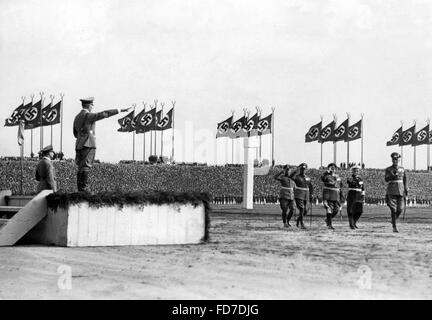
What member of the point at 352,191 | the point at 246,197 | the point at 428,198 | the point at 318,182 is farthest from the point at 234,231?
the point at 428,198

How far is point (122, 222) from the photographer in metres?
15.5

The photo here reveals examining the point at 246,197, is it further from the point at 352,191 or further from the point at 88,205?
the point at 88,205

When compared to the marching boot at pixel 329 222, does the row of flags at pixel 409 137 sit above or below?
above

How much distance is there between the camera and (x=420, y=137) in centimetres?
7062

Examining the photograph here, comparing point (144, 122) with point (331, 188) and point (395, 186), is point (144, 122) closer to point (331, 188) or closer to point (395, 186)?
point (331, 188)

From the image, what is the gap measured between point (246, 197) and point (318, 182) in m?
22.3

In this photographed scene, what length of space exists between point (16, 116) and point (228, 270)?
40.7 metres

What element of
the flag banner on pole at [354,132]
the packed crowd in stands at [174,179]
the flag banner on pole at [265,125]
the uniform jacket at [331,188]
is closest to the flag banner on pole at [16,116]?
the packed crowd in stands at [174,179]

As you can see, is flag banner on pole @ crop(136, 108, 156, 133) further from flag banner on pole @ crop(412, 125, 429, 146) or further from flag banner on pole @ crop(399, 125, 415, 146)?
flag banner on pole @ crop(412, 125, 429, 146)

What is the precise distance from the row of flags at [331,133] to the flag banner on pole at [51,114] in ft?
69.2

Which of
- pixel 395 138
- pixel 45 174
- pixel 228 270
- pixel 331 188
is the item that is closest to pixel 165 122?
pixel 395 138

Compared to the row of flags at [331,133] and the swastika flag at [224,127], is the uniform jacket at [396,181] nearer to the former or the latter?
the swastika flag at [224,127]

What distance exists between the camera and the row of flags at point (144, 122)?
2341 inches
